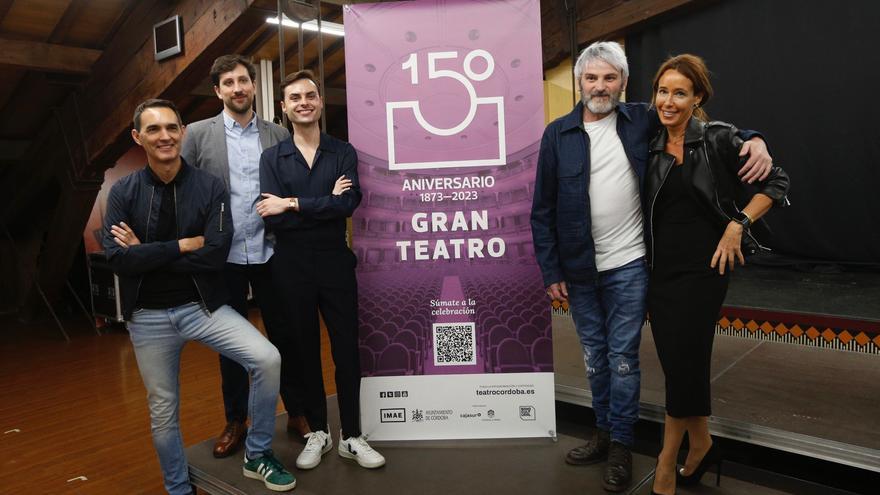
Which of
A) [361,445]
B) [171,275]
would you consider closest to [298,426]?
[361,445]

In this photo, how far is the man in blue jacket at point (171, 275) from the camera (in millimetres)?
2029

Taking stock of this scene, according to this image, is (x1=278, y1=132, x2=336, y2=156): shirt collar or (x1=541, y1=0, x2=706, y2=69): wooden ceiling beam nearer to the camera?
(x1=278, y1=132, x2=336, y2=156): shirt collar

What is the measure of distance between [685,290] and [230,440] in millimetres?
1861

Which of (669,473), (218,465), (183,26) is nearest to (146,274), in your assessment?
(218,465)

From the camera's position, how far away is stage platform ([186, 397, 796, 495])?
213cm

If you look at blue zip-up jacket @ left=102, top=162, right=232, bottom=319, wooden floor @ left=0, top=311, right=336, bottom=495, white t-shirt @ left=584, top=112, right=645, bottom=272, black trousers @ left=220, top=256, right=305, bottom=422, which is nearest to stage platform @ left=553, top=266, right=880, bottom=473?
white t-shirt @ left=584, top=112, right=645, bottom=272

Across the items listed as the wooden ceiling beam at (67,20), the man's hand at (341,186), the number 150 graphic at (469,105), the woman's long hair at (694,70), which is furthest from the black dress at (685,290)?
the wooden ceiling beam at (67,20)

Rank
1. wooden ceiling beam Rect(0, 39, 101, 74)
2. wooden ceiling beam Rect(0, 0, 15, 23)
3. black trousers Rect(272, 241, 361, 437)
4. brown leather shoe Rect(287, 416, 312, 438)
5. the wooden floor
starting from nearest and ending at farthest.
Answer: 1. black trousers Rect(272, 241, 361, 437)
2. brown leather shoe Rect(287, 416, 312, 438)
3. the wooden floor
4. wooden ceiling beam Rect(0, 0, 15, 23)
5. wooden ceiling beam Rect(0, 39, 101, 74)

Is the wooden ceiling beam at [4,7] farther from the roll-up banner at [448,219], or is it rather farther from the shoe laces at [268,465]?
the shoe laces at [268,465]

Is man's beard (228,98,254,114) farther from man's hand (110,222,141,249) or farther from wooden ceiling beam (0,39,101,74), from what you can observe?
wooden ceiling beam (0,39,101,74)

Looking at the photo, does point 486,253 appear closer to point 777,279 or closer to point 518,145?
point 518,145

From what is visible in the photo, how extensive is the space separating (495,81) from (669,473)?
61.6 inches

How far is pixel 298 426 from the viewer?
8.59 feet

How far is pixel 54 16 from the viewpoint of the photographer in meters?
4.62
